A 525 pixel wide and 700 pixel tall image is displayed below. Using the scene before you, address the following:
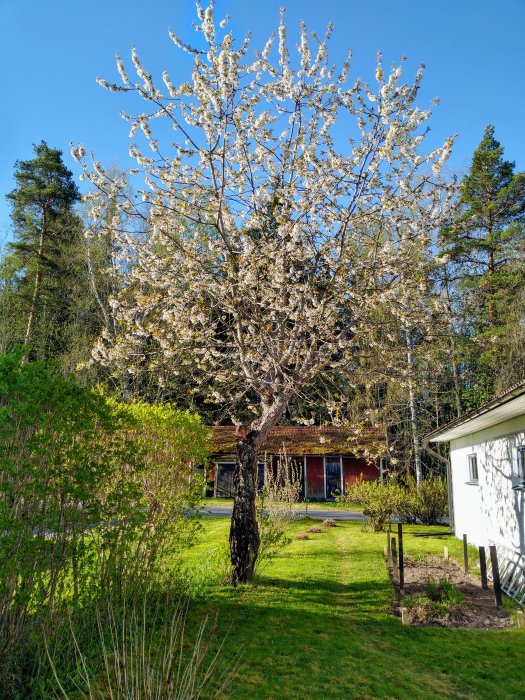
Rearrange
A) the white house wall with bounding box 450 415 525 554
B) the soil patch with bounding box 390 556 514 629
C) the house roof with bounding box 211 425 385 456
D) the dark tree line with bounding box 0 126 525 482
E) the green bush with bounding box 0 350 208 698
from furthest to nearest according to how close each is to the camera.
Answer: the house roof with bounding box 211 425 385 456 → the dark tree line with bounding box 0 126 525 482 → the white house wall with bounding box 450 415 525 554 → the soil patch with bounding box 390 556 514 629 → the green bush with bounding box 0 350 208 698

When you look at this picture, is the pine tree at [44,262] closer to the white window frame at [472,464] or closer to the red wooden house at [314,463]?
the red wooden house at [314,463]

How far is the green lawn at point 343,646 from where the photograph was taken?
4.44 m

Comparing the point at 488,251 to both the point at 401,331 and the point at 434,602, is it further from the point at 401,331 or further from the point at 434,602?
the point at 434,602

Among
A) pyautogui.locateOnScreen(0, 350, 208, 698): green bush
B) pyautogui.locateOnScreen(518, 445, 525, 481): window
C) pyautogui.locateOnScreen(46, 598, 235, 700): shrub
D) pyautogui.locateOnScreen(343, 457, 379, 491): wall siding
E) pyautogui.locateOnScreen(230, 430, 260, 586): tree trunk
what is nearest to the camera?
pyautogui.locateOnScreen(46, 598, 235, 700): shrub

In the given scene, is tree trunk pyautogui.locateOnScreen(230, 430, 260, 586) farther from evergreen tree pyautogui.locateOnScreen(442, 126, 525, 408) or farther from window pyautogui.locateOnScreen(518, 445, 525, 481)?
evergreen tree pyautogui.locateOnScreen(442, 126, 525, 408)

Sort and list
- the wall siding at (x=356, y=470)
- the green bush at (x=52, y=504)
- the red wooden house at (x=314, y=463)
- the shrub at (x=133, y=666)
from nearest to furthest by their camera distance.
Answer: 1. the shrub at (x=133, y=666)
2. the green bush at (x=52, y=504)
3. the red wooden house at (x=314, y=463)
4. the wall siding at (x=356, y=470)

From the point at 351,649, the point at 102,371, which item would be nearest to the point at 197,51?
the point at 351,649

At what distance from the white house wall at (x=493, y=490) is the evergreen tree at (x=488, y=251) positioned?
23.8 ft

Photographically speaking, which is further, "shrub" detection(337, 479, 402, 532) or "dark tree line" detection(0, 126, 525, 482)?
"dark tree line" detection(0, 126, 525, 482)

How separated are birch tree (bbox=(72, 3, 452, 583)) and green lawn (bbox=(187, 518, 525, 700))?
1.05 metres

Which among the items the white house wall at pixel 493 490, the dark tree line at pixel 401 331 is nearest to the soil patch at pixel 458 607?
the white house wall at pixel 493 490

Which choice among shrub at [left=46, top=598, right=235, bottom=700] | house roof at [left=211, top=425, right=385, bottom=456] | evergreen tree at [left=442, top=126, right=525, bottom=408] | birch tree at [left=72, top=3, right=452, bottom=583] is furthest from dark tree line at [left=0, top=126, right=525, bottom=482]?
shrub at [left=46, top=598, right=235, bottom=700]

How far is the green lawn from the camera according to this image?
4438 millimetres

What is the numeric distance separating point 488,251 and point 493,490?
13652mm
